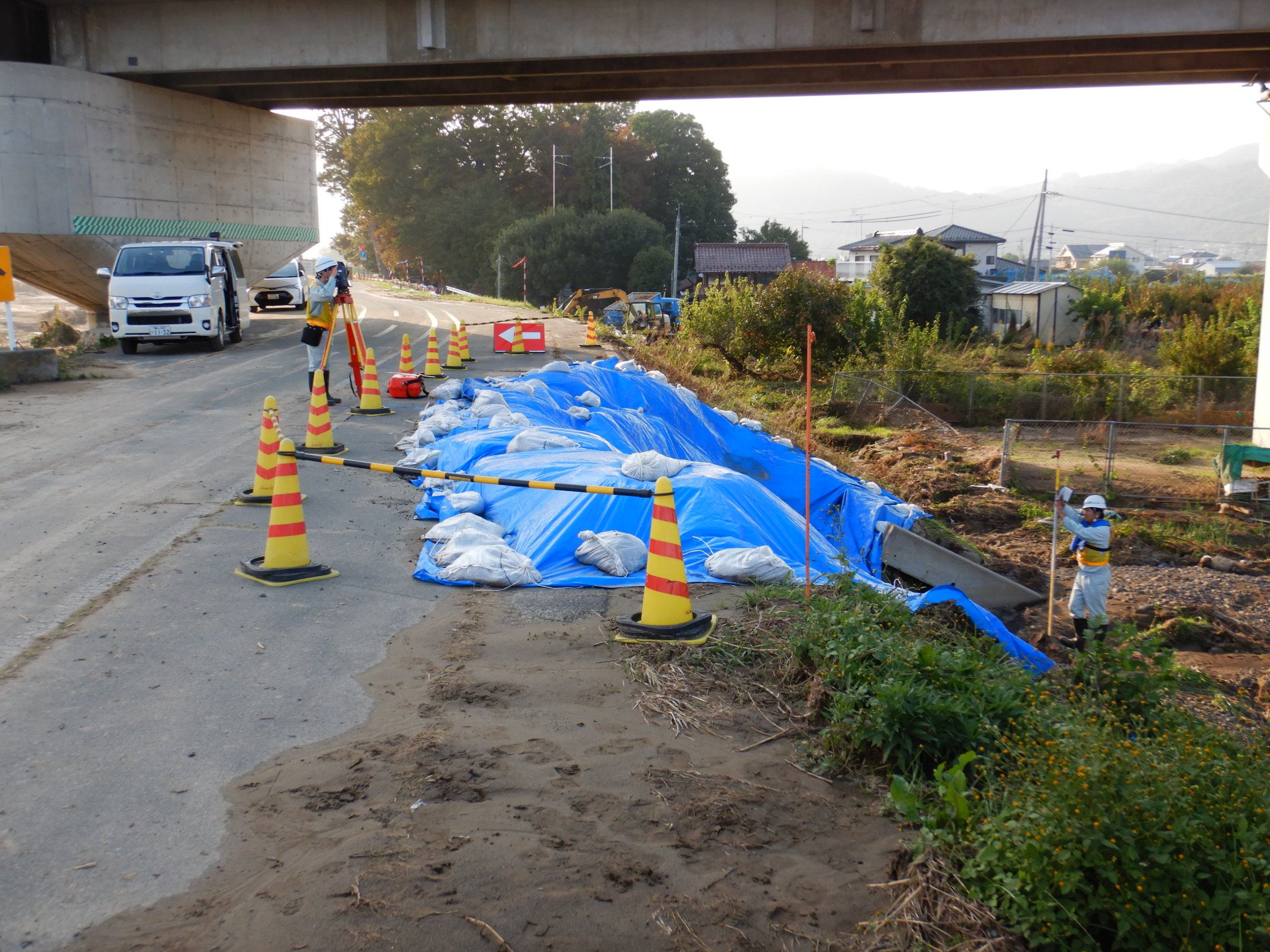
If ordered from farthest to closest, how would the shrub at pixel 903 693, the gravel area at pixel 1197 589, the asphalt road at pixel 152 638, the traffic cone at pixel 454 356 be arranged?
the traffic cone at pixel 454 356 < the gravel area at pixel 1197 589 < the shrub at pixel 903 693 < the asphalt road at pixel 152 638

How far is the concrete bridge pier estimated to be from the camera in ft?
67.1

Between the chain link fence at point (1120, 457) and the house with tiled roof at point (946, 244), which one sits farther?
the house with tiled roof at point (946, 244)

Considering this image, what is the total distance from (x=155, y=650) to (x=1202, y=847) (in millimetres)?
5237

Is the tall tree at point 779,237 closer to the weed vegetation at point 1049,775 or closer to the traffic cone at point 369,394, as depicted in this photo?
the traffic cone at point 369,394

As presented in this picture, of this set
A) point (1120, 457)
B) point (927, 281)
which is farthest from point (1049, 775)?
point (927, 281)

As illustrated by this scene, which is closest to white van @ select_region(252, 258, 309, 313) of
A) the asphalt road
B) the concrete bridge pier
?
the concrete bridge pier

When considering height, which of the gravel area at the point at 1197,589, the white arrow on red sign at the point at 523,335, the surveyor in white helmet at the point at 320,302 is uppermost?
the surveyor in white helmet at the point at 320,302

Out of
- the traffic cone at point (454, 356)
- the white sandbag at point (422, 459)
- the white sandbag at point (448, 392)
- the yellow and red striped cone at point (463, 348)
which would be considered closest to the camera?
the white sandbag at point (422, 459)

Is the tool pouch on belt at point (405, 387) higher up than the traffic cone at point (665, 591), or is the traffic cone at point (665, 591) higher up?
the tool pouch on belt at point (405, 387)

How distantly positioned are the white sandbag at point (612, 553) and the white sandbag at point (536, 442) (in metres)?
2.86

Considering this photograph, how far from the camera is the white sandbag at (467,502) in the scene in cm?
852

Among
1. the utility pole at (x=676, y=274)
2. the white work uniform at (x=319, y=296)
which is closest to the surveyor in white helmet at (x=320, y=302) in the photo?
the white work uniform at (x=319, y=296)

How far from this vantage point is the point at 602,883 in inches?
131

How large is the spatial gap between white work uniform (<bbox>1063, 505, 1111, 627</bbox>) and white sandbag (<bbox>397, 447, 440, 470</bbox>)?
6.49m
